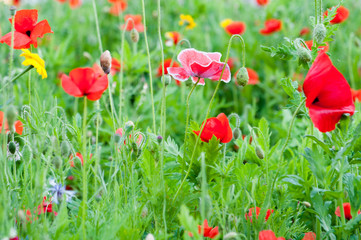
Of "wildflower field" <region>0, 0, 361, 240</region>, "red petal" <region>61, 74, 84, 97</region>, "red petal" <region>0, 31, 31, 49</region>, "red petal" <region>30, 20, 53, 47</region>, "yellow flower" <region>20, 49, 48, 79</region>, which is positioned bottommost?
"wildflower field" <region>0, 0, 361, 240</region>

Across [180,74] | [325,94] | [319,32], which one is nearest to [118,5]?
[180,74]

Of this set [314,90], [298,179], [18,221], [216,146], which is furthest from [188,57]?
[18,221]

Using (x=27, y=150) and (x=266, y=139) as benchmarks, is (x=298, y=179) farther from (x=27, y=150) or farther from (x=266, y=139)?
(x=27, y=150)

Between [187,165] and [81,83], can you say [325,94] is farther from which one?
[81,83]

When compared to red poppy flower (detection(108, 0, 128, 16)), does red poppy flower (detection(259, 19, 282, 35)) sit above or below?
below

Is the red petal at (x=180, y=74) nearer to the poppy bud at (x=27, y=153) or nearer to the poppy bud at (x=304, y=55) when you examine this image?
the poppy bud at (x=304, y=55)

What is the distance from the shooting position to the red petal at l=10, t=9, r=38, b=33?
1483 millimetres

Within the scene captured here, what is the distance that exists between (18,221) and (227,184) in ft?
1.93

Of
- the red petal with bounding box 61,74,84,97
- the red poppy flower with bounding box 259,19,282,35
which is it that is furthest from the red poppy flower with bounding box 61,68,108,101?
the red poppy flower with bounding box 259,19,282,35

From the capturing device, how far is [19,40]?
1.45 metres

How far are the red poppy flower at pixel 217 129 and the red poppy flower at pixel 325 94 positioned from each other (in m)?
0.27

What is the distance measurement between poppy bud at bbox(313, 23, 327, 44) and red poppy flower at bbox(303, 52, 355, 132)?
16cm

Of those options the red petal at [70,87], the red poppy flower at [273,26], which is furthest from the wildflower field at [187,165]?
the red poppy flower at [273,26]

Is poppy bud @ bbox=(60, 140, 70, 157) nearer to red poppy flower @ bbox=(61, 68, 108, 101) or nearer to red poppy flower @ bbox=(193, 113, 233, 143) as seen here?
red poppy flower @ bbox=(61, 68, 108, 101)
